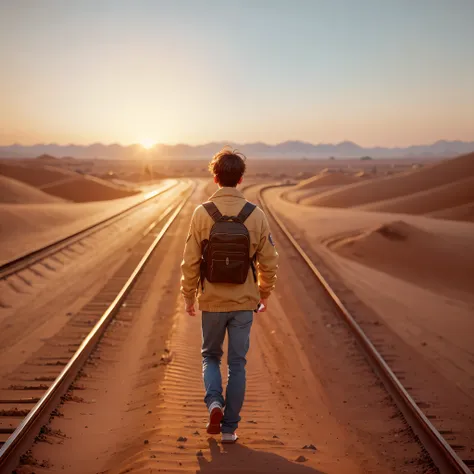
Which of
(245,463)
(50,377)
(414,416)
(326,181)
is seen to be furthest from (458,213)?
(326,181)

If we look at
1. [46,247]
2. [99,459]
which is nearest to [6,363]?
[99,459]

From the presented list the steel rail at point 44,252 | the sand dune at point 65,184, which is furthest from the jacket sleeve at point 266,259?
the sand dune at point 65,184

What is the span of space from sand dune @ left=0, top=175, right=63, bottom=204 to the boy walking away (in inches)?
1132

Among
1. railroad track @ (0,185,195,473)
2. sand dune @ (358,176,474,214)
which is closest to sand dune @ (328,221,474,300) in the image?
railroad track @ (0,185,195,473)

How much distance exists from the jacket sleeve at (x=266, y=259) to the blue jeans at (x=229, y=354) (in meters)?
0.28

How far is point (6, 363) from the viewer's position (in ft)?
22.6

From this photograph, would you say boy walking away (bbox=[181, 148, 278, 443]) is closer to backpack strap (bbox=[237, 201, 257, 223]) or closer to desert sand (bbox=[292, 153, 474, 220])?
backpack strap (bbox=[237, 201, 257, 223])

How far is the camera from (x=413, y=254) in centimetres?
1499

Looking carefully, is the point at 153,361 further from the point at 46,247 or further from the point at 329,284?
the point at 46,247

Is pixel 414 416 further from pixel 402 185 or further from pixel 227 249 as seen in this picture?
pixel 402 185

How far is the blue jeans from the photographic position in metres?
4.16

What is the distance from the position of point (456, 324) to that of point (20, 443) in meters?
7.50

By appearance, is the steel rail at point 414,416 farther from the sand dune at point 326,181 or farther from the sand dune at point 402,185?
the sand dune at point 326,181

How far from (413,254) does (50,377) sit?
37.5ft
